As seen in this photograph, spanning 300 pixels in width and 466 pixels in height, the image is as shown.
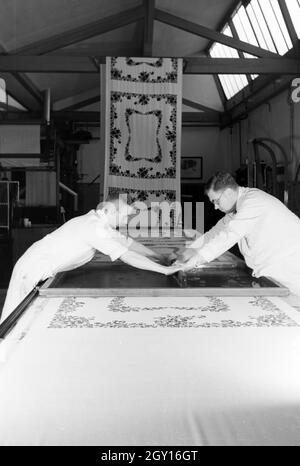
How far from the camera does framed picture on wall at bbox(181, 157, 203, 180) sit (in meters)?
14.6

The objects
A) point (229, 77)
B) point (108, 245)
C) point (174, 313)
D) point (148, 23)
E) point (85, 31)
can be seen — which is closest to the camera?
point (174, 313)

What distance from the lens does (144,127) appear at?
25.3ft

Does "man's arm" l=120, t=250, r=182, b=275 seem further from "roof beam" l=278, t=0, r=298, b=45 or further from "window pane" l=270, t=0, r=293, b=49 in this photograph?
"window pane" l=270, t=0, r=293, b=49

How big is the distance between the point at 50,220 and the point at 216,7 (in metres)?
4.63

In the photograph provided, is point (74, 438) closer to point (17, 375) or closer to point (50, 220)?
point (17, 375)

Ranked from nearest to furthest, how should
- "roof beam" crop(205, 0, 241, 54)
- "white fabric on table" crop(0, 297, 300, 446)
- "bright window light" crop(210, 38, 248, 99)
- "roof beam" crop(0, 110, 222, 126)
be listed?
1. "white fabric on table" crop(0, 297, 300, 446)
2. "roof beam" crop(205, 0, 241, 54)
3. "bright window light" crop(210, 38, 248, 99)
4. "roof beam" crop(0, 110, 222, 126)

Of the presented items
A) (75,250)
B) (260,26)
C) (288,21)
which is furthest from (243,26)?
(75,250)

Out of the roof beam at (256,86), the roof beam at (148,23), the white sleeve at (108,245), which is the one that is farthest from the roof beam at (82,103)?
the white sleeve at (108,245)

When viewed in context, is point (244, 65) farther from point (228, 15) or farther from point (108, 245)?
point (108, 245)

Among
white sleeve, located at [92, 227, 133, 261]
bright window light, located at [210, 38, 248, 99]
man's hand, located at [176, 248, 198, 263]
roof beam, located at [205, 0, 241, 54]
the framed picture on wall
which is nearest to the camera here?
→ white sleeve, located at [92, 227, 133, 261]

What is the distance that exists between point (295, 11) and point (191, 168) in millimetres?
6897

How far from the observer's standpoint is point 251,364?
1.61 m

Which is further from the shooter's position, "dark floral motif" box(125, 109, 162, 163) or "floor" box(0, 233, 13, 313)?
"dark floral motif" box(125, 109, 162, 163)

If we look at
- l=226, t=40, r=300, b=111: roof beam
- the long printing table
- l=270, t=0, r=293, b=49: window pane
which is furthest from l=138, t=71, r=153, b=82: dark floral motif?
the long printing table
